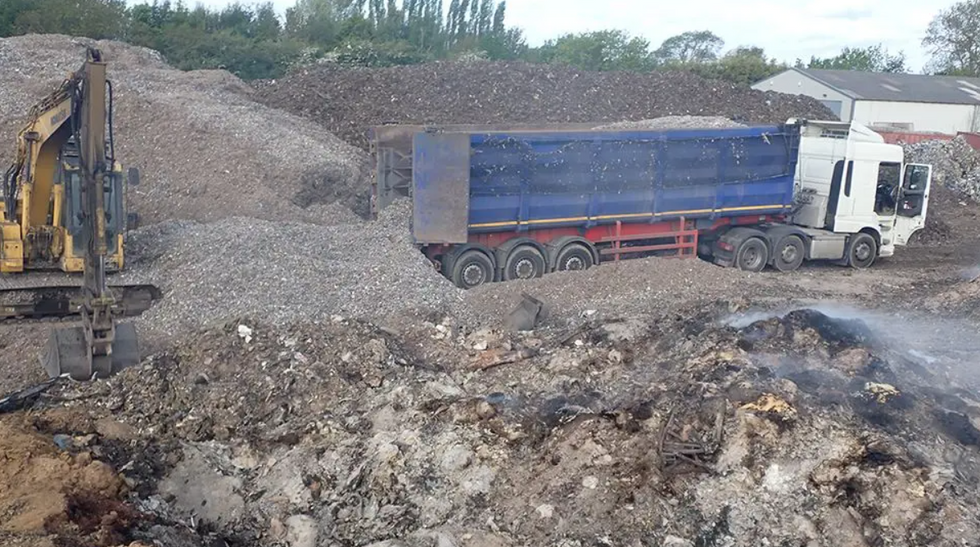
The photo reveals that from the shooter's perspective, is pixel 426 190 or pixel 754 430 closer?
pixel 754 430

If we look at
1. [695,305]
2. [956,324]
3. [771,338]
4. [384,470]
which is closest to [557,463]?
[384,470]

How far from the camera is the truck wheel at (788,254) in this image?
59.3 feet

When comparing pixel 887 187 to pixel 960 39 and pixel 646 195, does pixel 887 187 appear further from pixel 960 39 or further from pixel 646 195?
pixel 960 39

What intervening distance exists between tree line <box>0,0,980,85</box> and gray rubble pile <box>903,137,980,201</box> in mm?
18327

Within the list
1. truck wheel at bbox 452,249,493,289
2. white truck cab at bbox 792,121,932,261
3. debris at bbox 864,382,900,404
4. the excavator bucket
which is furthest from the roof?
the excavator bucket

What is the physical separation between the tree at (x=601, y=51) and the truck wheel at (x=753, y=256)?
113ft

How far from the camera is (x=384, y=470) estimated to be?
852 cm

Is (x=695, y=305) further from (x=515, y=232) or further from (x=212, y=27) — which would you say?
(x=212, y=27)

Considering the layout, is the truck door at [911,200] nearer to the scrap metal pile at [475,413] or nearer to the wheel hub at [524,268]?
the scrap metal pile at [475,413]

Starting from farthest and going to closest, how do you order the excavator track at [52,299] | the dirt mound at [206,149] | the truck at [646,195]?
the dirt mound at [206,149] < the truck at [646,195] < the excavator track at [52,299]

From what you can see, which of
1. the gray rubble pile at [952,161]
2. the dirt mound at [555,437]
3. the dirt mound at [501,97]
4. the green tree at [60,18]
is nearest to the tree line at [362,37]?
the green tree at [60,18]

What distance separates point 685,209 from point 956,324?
19.1ft

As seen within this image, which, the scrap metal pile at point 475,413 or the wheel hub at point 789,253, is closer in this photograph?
the scrap metal pile at point 475,413

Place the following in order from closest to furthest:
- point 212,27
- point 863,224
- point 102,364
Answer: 1. point 102,364
2. point 863,224
3. point 212,27
